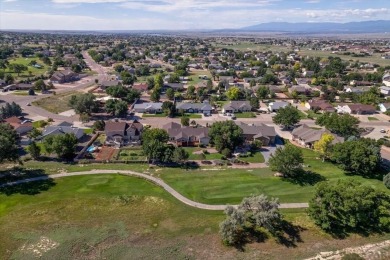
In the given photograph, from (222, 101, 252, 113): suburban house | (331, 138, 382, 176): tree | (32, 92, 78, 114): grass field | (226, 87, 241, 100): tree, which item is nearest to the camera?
(331, 138, 382, 176): tree

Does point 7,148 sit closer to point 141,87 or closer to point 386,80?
point 141,87

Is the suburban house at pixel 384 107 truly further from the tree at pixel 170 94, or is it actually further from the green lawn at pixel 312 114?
the tree at pixel 170 94

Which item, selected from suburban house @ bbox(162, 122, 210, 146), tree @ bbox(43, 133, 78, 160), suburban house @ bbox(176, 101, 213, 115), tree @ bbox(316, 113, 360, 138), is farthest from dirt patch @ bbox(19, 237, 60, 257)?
suburban house @ bbox(176, 101, 213, 115)

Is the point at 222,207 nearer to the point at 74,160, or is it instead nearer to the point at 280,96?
the point at 74,160

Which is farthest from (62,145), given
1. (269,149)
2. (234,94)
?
(234,94)

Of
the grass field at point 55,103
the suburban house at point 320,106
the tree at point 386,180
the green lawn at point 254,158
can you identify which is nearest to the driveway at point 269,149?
the green lawn at point 254,158

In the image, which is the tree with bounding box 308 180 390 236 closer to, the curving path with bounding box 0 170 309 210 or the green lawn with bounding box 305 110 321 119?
the curving path with bounding box 0 170 309 210
